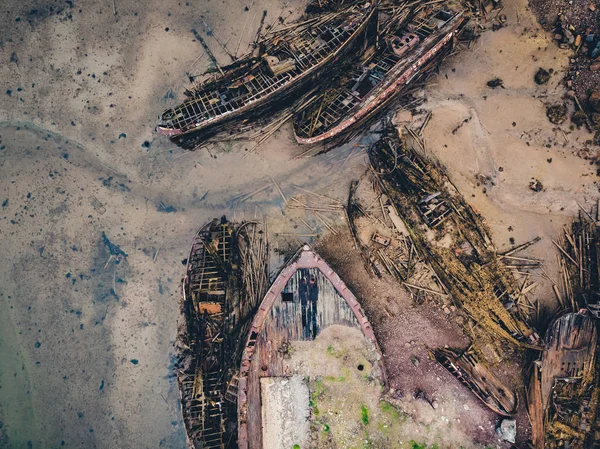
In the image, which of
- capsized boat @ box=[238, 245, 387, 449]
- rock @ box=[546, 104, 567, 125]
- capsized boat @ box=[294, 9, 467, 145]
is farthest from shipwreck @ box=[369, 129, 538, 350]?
rock @ box=[546, 104, 567, 125]

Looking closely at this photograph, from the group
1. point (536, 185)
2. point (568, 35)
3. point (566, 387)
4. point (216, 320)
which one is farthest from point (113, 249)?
point (568, 35)

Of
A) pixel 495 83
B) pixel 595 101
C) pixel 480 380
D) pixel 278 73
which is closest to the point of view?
pixel 480 380

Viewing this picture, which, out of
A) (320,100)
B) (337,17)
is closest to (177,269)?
(320,100)

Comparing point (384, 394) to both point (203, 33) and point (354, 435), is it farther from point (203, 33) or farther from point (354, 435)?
point (203, 33)

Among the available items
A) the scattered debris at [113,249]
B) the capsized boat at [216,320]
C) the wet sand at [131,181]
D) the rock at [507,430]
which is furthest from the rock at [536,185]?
the scattered debris at [113,249]

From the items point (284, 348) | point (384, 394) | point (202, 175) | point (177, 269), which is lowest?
point (384, 394)

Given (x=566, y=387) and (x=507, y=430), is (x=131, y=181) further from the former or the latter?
(x=566, y=387)
